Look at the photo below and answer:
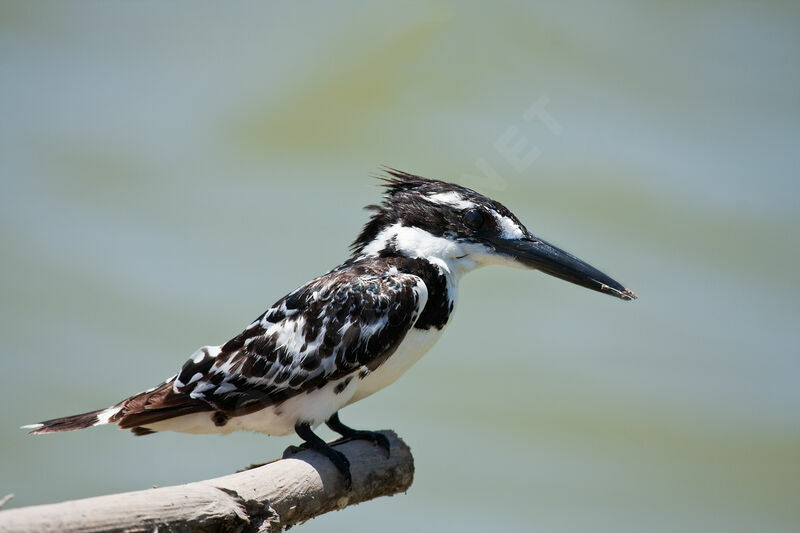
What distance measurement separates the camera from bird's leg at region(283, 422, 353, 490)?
2221 millimetres

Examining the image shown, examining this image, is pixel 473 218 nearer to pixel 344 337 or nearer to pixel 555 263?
pixel 555 263

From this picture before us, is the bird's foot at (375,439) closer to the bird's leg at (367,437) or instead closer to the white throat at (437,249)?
the bird's leg at (367,437)

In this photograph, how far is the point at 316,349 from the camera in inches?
89.7

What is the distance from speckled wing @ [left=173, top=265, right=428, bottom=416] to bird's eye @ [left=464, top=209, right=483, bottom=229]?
0.88 ft

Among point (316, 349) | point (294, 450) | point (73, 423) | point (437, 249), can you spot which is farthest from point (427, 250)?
→ point (73, 423)

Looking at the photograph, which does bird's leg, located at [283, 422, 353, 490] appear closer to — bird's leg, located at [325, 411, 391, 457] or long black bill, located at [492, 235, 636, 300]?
bird's leg, located at [325, 411, 391, 457]

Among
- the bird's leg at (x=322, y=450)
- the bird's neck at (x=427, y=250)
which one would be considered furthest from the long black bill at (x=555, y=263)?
the bird's leg at (x=322, y=450)

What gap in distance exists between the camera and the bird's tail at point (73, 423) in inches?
87.6

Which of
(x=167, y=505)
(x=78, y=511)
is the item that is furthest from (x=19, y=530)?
(x=167, y=505)

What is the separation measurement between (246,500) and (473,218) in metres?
1.08

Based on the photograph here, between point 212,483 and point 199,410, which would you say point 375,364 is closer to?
point 199,410

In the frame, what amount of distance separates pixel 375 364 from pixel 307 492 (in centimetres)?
41

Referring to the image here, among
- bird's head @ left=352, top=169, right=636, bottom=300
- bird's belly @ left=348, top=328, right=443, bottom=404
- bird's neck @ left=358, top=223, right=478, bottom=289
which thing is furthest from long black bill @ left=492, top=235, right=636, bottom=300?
bird's belly @ left=348, top=328, right=443, bottom=404

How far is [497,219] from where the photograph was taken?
8.23 feet
